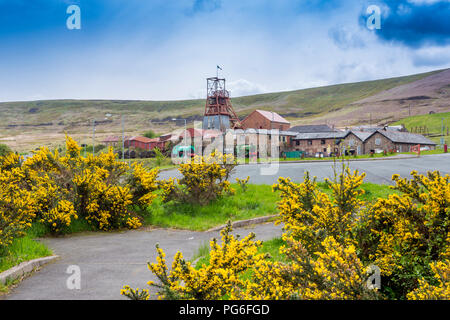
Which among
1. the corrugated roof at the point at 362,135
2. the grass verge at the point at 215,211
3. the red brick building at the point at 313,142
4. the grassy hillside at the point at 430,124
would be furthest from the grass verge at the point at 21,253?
the grassy hillside at the point at 430,124

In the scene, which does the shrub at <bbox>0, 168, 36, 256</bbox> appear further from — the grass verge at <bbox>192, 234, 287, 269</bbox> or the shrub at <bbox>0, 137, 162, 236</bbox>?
the grass verge at <bbox>192, 234, 287, 269</bbox>

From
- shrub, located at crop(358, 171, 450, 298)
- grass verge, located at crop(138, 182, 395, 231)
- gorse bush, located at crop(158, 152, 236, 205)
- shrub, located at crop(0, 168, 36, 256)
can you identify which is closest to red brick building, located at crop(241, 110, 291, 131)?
grass verge, located at crop(138, 182, 395, 231)

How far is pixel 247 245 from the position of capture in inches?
169

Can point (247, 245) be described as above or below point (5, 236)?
above

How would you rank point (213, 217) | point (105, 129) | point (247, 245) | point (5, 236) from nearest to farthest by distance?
1. point (247, 245)
2. point (5, 236)
3. point (213, 217)
4. point (105, 129)

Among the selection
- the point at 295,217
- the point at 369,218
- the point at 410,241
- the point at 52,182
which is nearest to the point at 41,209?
the point at 52,182

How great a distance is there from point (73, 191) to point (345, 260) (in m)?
8.50

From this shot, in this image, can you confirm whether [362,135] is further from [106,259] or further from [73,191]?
[106,259]

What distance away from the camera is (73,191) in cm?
1004

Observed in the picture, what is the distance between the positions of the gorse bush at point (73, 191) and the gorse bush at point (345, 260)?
505 centimetres

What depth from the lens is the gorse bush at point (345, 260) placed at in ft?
10.9

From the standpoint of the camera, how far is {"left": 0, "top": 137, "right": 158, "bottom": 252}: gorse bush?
8.67m

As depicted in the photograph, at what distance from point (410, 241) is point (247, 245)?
2104mm

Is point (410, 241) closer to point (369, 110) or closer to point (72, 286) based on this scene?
point (72, 286)
